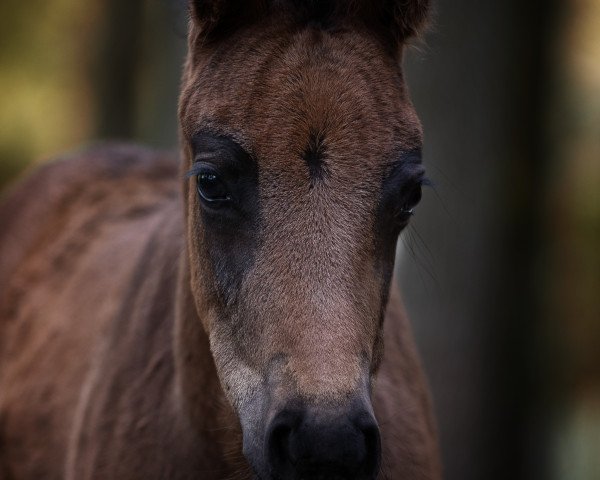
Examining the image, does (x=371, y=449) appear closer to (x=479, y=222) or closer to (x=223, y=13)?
(x=223, y=13)

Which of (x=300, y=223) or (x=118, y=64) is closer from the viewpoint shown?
(x=300, y=223)

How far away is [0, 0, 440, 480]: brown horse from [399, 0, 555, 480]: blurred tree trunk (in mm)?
2963

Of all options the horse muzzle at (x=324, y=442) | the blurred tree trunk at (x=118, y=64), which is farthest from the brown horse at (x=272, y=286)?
the blurred tree trunk at (x=118, y=64)

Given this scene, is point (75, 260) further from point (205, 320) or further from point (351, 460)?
point (351, 460)

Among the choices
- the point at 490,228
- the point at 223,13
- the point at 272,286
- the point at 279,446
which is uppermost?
the point at 223,13

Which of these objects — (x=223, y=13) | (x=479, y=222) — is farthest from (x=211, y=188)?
(x=479, y=222)

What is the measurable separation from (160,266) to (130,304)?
0.87ft

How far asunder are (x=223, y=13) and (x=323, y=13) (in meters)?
0.38

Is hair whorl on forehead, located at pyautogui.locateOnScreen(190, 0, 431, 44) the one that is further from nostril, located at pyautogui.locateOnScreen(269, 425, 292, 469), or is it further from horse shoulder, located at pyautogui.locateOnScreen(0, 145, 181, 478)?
nostril, located at pyautogui.locateOnScreen(269, 425, 292, 469)

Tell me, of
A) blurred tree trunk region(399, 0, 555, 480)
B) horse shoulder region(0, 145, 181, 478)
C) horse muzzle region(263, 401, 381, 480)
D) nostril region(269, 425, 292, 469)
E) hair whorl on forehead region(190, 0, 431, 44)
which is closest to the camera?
horse muzzle region(263, 401, 381, 480)

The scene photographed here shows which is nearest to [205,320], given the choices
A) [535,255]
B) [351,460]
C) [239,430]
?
[239,430]

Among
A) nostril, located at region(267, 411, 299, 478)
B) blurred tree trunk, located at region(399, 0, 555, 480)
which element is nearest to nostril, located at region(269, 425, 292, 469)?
nostril, located at region(267, 411, 299, 478)

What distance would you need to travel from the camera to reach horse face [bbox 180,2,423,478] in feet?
8.86

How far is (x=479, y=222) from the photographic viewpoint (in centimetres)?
734
